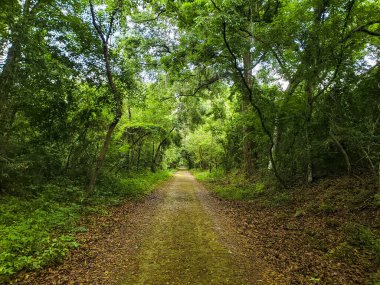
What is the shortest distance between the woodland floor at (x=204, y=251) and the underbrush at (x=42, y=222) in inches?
12.6

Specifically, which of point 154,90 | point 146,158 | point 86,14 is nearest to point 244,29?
point 86,14

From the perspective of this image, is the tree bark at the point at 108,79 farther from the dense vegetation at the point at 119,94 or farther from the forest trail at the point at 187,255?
the forest trail at the point at 187,255

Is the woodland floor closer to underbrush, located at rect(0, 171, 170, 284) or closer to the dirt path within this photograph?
the dirt path

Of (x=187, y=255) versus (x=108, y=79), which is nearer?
(x=187, y=255)

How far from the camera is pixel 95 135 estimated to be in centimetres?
1362

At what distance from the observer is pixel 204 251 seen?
6109mm

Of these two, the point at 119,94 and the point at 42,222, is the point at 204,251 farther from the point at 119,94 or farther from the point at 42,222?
the point at 119,94

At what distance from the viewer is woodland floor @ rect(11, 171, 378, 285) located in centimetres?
483

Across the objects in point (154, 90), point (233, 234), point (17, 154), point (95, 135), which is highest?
point (154, 90)

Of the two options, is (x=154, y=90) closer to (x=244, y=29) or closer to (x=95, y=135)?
(x=95, y=135)

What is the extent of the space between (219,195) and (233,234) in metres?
7.30

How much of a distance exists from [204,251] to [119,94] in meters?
8.14

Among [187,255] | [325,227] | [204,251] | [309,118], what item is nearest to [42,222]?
[187,255]

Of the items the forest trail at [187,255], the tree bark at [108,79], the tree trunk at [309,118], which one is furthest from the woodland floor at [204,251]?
the tree trunk at [309,118]
